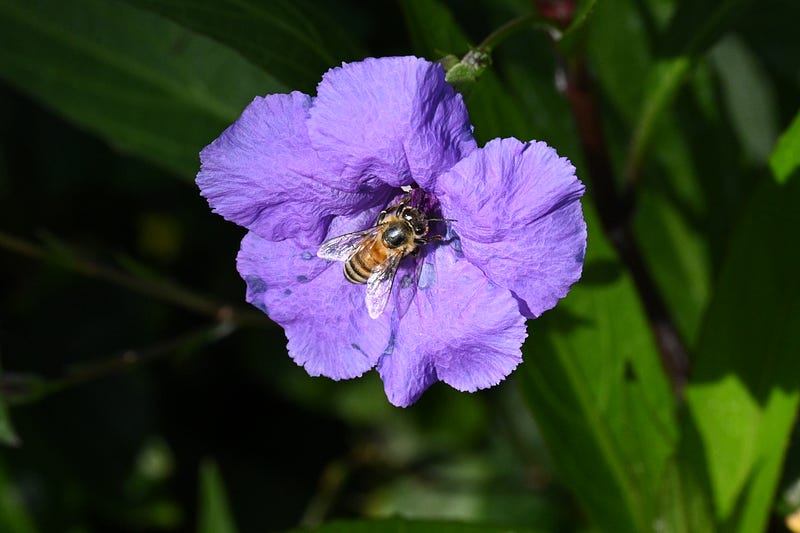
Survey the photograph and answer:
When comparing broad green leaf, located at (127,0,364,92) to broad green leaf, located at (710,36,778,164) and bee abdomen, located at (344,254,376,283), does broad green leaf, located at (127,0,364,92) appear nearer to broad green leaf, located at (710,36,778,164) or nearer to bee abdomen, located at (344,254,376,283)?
bee abdomen, located at (344,254,376,283)

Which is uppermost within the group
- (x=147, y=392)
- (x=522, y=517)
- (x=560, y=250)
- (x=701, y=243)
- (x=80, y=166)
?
(x=80, y=166)

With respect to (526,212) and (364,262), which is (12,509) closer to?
(364,262)

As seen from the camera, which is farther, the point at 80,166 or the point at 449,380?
the point at 80,166

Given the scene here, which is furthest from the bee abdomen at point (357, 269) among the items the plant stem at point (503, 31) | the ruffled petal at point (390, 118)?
the plant stem at point (503, 31)

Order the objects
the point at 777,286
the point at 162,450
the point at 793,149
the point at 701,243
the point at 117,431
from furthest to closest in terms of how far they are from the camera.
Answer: the point at 162,450
the point at 117,431
the point at 701,243
the point at 777,286
the point at 793,149

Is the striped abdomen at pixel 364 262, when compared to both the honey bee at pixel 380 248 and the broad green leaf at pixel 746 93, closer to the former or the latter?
the honey bee at pixel 380 248

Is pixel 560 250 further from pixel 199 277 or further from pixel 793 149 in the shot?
pixel 199 277

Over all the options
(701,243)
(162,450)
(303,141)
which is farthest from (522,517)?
(303,141)
